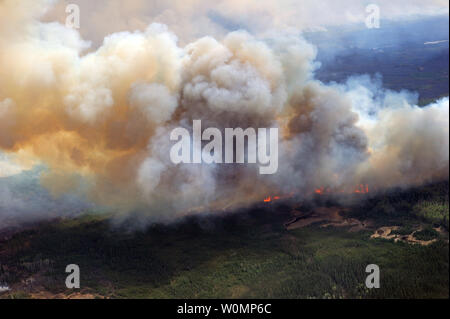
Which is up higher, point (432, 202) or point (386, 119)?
point (386, 119)

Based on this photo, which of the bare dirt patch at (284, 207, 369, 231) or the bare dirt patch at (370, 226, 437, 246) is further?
the bare dirt patch at (284, 207, 369, 231)

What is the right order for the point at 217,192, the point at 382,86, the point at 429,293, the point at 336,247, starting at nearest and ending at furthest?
the point at 429,293
the point at 336,247
the point at 217,192
the point at 382,86

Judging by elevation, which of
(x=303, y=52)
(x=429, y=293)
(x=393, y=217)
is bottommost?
(x=429, y=293)

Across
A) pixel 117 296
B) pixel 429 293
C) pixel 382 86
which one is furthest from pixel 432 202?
pixel 382 86

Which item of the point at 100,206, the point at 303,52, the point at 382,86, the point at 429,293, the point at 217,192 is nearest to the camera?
the point at 429,293

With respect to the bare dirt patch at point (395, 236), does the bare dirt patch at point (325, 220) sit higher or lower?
higher

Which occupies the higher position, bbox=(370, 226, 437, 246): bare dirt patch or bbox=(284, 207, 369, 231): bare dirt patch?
bbox=(284, 207, 369, 231): bare dirt patch

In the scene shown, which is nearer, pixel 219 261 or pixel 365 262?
pixel 365 262

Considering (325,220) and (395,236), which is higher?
(325,220)

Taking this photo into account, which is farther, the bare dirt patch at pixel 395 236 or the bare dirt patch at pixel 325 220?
the bare dirt patch at pixel 325 220
